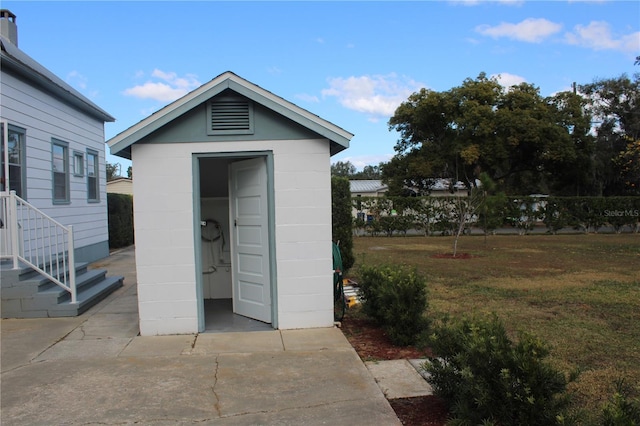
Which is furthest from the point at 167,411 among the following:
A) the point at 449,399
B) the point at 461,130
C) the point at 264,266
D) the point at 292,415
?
the point at 461,130

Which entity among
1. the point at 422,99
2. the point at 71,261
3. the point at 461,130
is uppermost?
the point at 422,99

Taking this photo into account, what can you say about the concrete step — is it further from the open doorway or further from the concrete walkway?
the open doorway

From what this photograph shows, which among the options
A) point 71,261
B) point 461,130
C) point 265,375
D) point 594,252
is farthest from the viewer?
point 461,130

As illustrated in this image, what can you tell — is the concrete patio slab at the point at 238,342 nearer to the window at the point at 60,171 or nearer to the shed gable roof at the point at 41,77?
the shed gable roof at the point at 41,77

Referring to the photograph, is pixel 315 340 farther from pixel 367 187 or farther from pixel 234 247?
pixel 367 187

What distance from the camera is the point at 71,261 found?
6.85 meters

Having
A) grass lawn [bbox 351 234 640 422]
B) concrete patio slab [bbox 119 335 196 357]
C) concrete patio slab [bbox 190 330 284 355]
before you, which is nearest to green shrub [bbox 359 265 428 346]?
grass lawn [bbox 351 234 640 422]

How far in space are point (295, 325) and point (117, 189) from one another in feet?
94.6

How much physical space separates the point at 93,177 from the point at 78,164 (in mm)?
1178

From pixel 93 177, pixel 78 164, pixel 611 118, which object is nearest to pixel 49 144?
pixel 78 164

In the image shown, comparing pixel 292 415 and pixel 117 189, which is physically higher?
pixel 117 189

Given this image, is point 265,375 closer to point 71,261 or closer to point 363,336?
point 363,336

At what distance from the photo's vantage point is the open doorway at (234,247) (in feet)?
20.3

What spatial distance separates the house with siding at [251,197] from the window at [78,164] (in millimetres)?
7242
